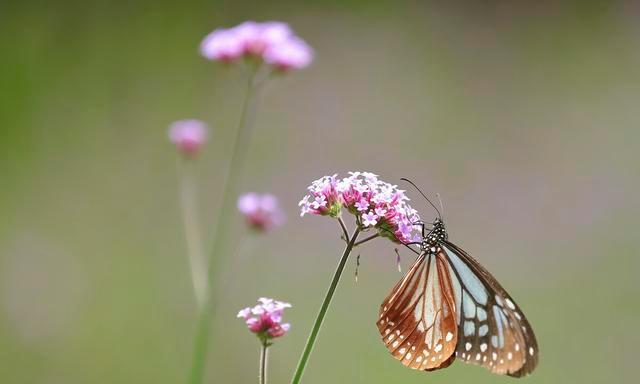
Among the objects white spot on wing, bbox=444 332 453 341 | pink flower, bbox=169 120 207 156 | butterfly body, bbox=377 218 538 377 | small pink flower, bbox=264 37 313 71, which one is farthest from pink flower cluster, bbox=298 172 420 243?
pink flower, bbox=169 120 207 156

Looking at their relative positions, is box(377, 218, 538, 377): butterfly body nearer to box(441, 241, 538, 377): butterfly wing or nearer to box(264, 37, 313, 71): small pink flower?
box(441, 241, 538, 377): butterfly wing

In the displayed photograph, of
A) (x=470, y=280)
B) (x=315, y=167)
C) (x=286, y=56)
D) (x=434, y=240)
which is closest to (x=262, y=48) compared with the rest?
(x=286, y=56)

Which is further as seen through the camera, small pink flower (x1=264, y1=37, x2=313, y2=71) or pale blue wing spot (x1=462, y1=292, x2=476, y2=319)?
small pink flower (x1=264, y1=37, x2=313, y2=71)

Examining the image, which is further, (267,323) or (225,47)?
(225,47)

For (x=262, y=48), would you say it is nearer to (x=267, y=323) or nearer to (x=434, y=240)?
(x=434, y=240)

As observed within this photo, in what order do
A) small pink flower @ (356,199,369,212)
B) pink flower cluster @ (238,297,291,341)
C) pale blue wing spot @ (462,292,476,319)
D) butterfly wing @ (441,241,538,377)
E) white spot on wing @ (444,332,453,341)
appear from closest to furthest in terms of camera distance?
pink flower cluster @ (238,297,291,341), small pink flower @ (356,199,369,212), butterfly wing @ (441,241,538,377), white spot on wing @ (444,332,453,341), pale blue wing spot @ (462,292,476,319)

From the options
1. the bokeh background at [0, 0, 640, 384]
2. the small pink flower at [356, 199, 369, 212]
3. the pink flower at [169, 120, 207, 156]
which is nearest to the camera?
the small pink flower at [356, 199, 369, 212]

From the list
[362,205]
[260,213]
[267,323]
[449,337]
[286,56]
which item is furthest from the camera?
[260,213]

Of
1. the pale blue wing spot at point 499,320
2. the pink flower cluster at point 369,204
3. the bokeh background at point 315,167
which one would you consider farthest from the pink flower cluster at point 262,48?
the bokeh background at point 315,167
